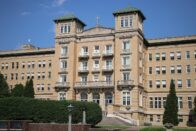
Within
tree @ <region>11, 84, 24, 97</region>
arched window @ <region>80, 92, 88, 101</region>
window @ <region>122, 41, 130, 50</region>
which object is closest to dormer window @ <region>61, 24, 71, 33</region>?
window @ <region>122, 41, 130, 50</region>

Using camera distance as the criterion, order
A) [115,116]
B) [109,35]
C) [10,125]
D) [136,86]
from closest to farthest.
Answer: [10,125] < [115,116] < [136,86] < [109,35]

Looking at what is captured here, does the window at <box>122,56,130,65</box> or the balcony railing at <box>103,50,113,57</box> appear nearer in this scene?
the window at <box>122,56,130,65</box>

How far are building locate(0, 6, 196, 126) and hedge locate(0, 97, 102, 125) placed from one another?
1963cm

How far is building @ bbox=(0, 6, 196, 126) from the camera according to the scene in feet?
215

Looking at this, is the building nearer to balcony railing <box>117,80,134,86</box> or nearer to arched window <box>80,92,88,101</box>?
balcony railing <box>117,80,134,86</box>

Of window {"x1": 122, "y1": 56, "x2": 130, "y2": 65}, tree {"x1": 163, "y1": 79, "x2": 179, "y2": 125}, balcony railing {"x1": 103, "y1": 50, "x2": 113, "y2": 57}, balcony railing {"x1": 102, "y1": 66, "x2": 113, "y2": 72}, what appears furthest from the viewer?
balcony railing {"x1": 103, "y1": 50, "x2": 113, "y2": 57}

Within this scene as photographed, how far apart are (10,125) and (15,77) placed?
172 ft

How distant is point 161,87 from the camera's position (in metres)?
70.5

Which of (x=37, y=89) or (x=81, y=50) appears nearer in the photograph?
(x=81, y=50)

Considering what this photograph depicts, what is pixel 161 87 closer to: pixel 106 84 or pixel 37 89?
pixel 106 84

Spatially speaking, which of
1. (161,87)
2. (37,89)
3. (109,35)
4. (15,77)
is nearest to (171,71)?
(161,87)

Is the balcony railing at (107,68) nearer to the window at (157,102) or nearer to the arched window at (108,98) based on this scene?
the arched window at (108,98)

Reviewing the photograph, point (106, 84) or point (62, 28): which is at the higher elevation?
point (62, 28)

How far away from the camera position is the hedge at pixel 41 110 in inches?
1630
